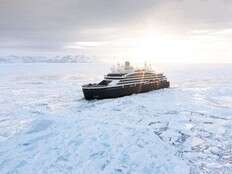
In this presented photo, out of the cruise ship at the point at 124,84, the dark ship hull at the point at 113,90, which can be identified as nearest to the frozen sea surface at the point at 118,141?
the dark ship hull at the point at 113,90

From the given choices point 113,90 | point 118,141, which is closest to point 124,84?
point 113,90

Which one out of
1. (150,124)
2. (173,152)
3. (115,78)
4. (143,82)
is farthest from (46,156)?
(143,82)

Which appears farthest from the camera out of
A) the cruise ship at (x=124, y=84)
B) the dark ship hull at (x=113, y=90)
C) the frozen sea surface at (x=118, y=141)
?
the cruise ship at (x=124, y=84)

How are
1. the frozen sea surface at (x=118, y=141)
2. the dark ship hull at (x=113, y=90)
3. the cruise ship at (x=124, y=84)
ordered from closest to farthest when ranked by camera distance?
the frozen sea surface at (x=118, y=141), the dark ship hull at (x=113, y=90), the cruise ship at (x=124, y=84)

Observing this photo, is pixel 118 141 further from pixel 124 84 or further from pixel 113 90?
pixel 124 84

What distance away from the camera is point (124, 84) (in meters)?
35.0

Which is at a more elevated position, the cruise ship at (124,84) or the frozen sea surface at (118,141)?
the cruise ship at (124,84)

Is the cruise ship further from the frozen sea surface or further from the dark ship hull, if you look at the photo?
the frozen sea surface

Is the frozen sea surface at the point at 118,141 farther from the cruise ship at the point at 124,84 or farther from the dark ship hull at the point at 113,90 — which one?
the cruise ship at the point at 124,84

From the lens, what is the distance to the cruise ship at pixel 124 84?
104ft

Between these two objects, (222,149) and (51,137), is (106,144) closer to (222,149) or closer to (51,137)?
(51,137)

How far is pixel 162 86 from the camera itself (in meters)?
44.1

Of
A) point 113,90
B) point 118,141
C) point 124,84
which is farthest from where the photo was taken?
point 124,84

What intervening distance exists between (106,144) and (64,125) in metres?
4.65
